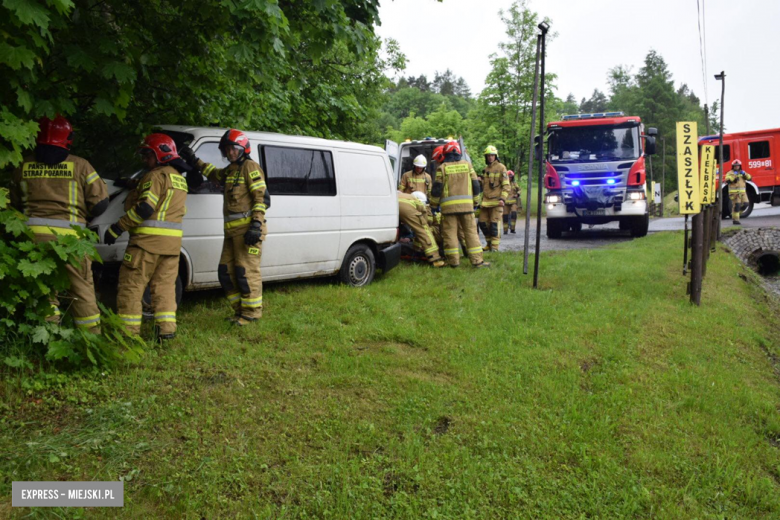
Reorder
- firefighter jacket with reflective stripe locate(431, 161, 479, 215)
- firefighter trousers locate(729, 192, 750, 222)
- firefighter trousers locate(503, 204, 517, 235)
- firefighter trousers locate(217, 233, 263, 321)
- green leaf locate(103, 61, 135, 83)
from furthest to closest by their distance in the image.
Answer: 1. firefighter trousers locate(729, 192, 750, 222)
2. firefighter trousers locate(503, 204, 517, 235)
3. firefighter jacket with reflective stripe locate(431, 161, 479, 215)
4. firefighter trousers locate(217, 233, 263, 321)
5. green leaf locate(103, 61, 135, 83)

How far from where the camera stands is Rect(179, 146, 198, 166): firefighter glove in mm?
5527

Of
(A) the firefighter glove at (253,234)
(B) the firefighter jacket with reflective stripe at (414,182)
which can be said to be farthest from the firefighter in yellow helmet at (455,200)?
(A) the firefighter glove at (253,234)

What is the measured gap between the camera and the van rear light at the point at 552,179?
14.2 metres

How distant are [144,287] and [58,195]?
38.4 inches

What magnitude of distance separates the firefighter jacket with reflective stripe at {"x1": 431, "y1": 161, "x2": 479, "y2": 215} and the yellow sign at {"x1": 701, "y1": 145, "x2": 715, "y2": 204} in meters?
4.04

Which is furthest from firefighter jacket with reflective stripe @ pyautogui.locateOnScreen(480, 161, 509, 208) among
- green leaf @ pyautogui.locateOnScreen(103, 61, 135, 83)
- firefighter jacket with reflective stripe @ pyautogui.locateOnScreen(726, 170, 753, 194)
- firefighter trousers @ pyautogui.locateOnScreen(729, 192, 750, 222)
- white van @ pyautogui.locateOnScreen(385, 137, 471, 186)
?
firefighter jacket with reflective stripe @ pyautogui.locateOnScreen(726, 170, 753, 194)

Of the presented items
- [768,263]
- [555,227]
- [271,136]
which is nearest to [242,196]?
[271,136]

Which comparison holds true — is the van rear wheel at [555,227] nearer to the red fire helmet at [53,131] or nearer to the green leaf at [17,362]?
the red fire helmet at [53,131]

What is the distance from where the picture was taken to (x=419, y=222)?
355 inches

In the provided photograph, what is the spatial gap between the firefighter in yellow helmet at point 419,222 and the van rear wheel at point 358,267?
1.36m

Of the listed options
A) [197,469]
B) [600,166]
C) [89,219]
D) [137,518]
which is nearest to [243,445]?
[197,469]

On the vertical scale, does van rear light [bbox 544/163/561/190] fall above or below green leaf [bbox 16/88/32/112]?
above

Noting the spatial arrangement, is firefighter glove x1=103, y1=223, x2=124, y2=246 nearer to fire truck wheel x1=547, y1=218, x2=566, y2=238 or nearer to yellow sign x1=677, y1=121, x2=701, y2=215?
yellow sign x1=677, y1=121, x2=701, y2=215

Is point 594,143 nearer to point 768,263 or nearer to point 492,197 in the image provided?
point 492,197
